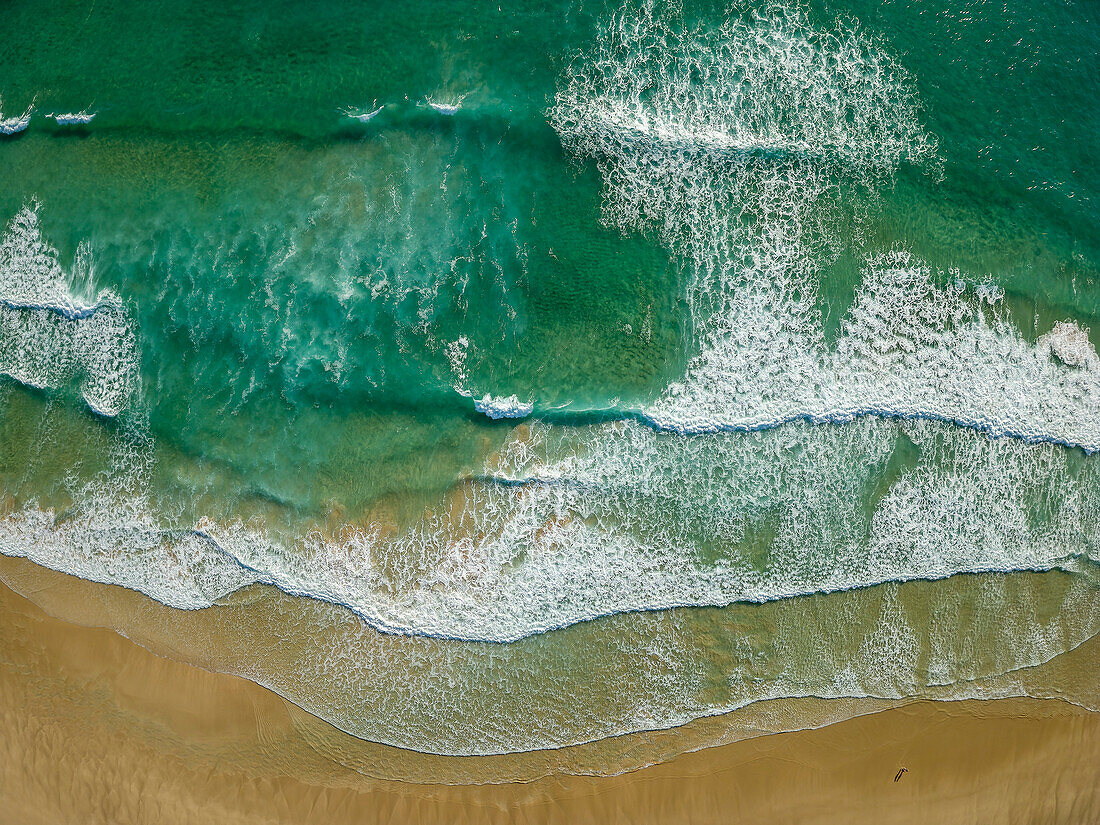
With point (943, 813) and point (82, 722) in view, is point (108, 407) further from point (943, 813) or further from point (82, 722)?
point (943, 813)

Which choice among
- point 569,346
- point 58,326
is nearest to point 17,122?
point 58,326

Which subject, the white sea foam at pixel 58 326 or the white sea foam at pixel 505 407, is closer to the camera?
the white sea foam at pixel 505 407

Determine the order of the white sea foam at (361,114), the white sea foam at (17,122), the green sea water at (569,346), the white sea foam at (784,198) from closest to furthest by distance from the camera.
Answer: the green sea water at (569,346), the white sea foam at (784,198), the white sea foam at (361,114), the white sea foam at (17,122)

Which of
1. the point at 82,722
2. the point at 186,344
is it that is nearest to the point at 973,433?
the point at 186,344

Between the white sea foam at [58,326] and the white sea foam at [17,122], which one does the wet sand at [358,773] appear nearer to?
the white sea foam at [58,326]

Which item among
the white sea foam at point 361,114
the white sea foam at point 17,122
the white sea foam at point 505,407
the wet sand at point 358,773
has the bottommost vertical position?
the wet sand at point 358,773

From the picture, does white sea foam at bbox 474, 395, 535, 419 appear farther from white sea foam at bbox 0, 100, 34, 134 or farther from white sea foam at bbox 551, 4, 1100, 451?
white sea foam at bbox 0, 100, 34, 134

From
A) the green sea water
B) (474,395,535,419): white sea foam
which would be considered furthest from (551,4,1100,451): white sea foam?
(474,395,535,419): white sea foam

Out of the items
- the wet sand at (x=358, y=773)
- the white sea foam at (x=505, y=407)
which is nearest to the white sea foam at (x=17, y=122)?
the wet sand at (x=358, y=773)
